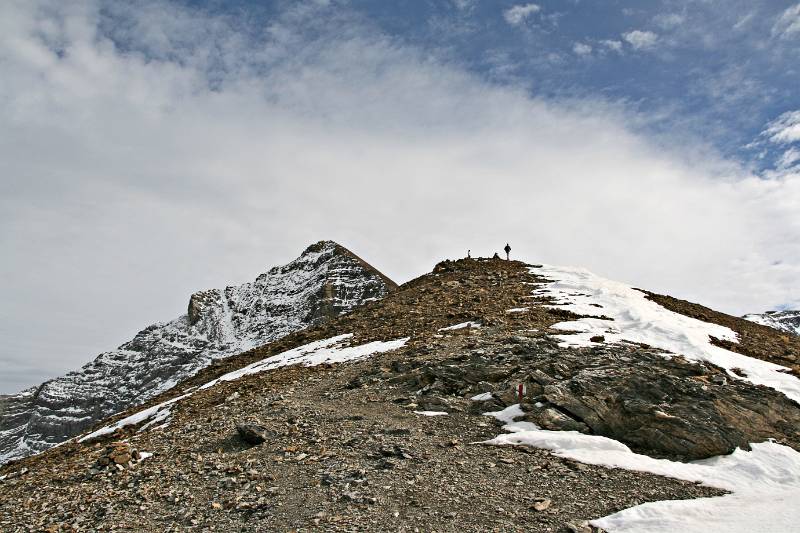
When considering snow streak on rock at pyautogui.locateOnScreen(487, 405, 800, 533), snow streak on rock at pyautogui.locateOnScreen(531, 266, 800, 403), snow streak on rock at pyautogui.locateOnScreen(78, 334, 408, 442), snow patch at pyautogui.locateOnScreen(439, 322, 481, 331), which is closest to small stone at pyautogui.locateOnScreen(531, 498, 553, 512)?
snow streak on rock at pyautogui.locateOnScreen(487, 405, 800, 533)

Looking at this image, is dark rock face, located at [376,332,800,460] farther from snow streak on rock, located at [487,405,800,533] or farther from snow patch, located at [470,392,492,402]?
snow streak on rock, located at [487,405,800,533]

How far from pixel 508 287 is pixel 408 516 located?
23152 millimetres

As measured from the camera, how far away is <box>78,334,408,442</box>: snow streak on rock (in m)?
21.2

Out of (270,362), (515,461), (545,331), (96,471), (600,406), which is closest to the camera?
(515,461)

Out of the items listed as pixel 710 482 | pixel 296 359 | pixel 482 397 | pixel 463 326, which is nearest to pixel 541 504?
pixel 710 482

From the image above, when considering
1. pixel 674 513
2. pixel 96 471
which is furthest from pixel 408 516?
pixel 96 471

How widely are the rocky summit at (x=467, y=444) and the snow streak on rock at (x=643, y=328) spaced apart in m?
0.15

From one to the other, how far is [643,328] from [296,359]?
1571 centimetres

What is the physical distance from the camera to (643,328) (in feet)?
74.9

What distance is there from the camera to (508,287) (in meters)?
31.9

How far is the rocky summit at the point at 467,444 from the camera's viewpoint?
1037cm

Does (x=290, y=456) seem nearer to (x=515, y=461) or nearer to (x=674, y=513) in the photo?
(x=515, y=461)

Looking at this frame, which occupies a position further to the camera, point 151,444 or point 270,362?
point 270,362

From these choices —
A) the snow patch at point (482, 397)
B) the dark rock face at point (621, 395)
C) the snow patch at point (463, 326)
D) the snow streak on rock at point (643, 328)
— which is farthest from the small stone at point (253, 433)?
the snow streak on rock at point (643, 328)
